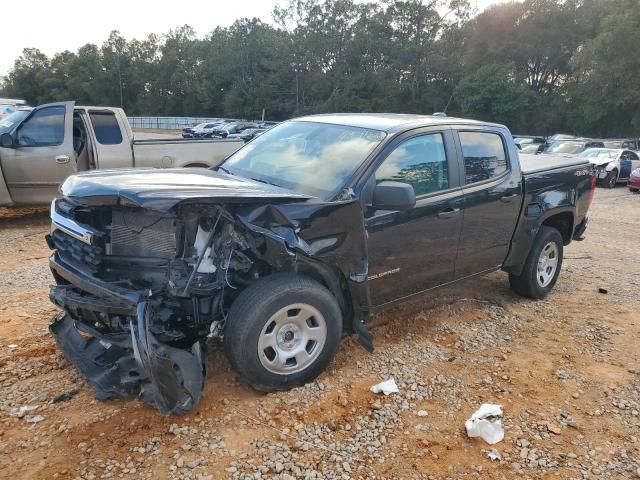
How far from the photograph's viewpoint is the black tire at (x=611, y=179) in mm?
17188

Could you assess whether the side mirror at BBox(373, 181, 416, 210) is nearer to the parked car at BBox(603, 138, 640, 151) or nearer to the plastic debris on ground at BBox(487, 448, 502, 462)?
the plastic debris on ground at BBox(487, 448, 502, 462)

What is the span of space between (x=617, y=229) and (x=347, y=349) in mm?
8261

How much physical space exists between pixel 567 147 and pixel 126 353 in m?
21.1

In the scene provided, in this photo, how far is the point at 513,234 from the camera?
4.71 meters

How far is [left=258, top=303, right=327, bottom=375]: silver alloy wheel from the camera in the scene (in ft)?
10.2

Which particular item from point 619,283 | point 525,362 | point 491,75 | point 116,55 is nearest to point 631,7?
point 491,75

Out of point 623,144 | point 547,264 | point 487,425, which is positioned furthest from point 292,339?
point 623,144

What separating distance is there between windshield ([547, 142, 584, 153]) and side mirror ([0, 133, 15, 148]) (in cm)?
1923

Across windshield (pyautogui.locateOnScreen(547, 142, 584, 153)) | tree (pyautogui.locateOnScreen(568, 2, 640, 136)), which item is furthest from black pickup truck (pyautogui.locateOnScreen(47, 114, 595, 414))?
tree (pyautogui.locateOnScreen(568, 2, 640, 136))

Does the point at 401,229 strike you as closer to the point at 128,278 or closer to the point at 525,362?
the point at 525,362

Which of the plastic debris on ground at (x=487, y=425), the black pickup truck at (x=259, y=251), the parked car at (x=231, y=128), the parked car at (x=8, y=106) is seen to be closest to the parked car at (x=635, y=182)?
the black pickup truck at (x=259, y=251)

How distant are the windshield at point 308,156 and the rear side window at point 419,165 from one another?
0.62 ft

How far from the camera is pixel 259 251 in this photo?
311cm

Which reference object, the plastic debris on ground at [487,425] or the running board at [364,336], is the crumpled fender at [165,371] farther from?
the plastic debris on ground at [487,425]
